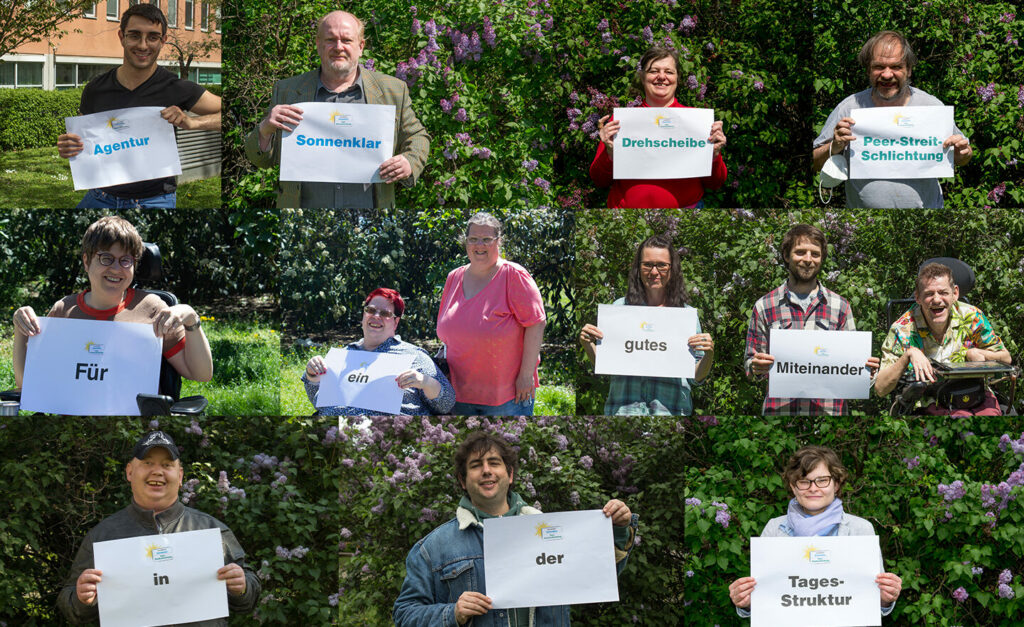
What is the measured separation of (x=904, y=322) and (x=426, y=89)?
2.68m

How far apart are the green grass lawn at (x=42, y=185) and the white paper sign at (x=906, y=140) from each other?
129 inches

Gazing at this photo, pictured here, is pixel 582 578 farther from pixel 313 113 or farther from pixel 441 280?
pixel 313 113

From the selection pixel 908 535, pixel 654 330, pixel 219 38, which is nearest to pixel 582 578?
pixel 654 330

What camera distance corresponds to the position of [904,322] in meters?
5.38

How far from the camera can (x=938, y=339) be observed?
530 centimetres

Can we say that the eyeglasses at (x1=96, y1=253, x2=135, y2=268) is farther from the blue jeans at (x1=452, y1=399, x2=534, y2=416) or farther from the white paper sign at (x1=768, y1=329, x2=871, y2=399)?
the white paper sign at (x1=768, y1=329, x2=871, y2=399)

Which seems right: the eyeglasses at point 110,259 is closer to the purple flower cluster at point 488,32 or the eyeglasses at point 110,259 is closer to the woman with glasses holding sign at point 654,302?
the woman with glasses holding sign at point 654,302

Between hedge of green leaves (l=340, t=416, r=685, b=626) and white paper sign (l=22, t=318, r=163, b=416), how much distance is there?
90cm

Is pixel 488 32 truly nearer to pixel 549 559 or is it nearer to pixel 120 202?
pixel 120 202

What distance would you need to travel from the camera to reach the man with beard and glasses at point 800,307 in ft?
17.5

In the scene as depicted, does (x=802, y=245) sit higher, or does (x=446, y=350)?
(x=802, y=245)

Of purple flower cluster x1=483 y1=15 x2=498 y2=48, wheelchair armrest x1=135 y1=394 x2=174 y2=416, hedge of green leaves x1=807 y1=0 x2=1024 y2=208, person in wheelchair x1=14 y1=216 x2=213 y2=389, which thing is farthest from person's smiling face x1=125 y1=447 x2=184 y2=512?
hedge of green leaves x1=807 y1=0 x2=1024 y2=208

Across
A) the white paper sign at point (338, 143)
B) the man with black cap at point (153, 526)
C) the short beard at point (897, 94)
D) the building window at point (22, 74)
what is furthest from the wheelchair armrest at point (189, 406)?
the short beard at point (897, 94)

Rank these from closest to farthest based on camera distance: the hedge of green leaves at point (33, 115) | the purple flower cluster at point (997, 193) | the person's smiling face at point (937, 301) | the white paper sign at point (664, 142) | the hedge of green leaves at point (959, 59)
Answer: the person's smiling face at point (937, 301)
the white paper sign at point (664, 142)
the hedge of green leaves at point (33, 115)
the hedge of green leaves at point (959, 59)
the purple flower cluster at point (997, 193)
